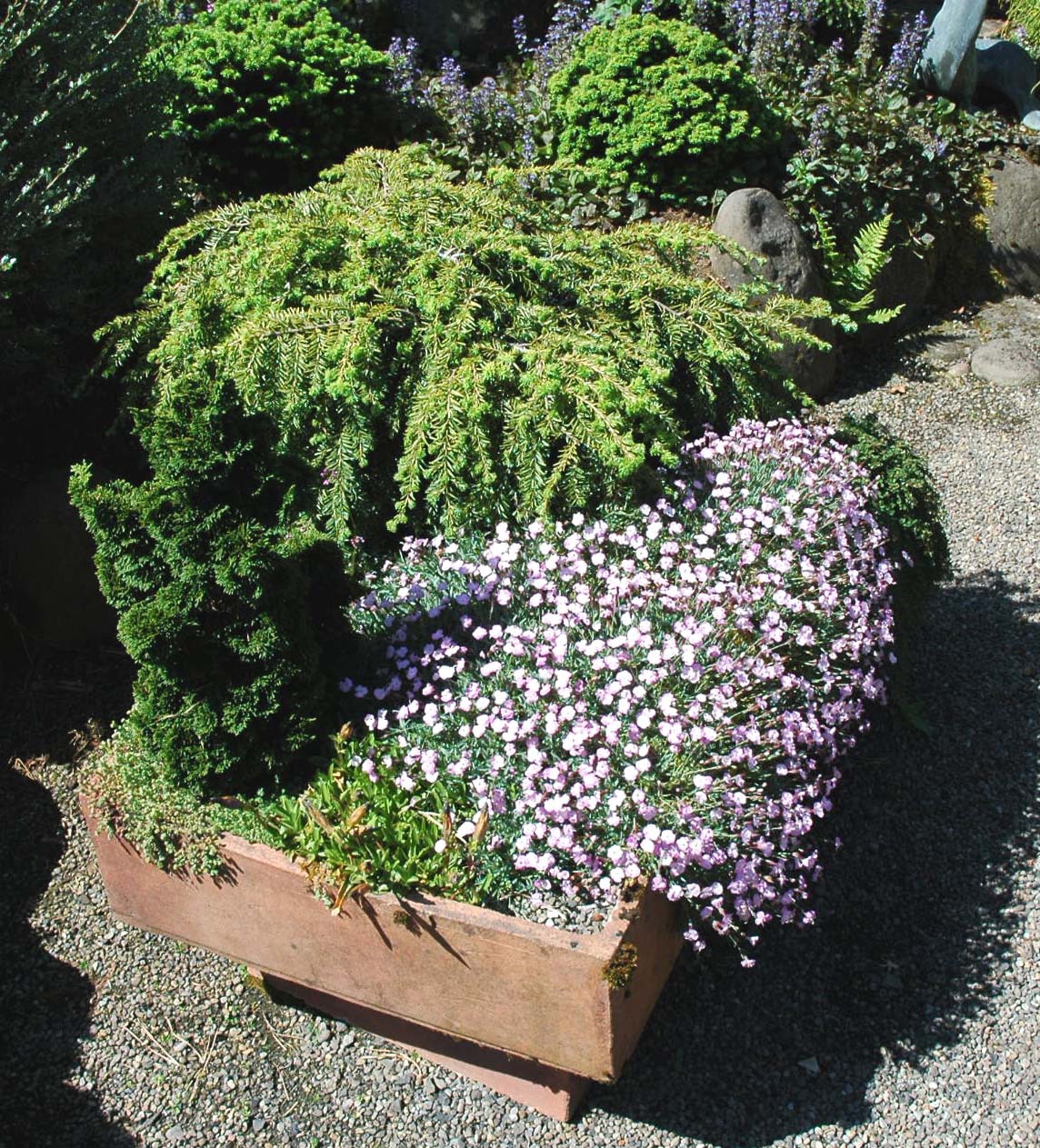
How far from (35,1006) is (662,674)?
197 centimetres

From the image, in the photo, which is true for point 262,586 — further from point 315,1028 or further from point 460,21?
point 460,21

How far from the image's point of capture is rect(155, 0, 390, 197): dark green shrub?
17.7 ft

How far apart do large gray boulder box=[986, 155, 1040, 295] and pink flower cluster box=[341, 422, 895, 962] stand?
11.9 feet

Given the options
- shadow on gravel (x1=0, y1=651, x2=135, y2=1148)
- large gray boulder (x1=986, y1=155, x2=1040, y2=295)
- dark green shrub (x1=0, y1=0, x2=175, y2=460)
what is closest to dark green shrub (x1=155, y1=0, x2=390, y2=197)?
dark green shrub (x1=0, y1=0, x2=175, y2=460)

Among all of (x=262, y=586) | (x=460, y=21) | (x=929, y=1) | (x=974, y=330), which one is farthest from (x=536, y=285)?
(x=929, y=1)

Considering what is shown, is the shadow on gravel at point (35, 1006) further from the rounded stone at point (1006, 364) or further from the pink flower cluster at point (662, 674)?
the rounded stone at point (1006, 364)

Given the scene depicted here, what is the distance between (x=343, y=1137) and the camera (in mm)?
2922

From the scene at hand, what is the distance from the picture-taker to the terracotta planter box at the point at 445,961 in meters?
2.56

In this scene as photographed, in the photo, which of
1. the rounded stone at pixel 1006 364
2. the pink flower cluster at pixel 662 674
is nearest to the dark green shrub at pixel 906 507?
the pink flower cluster at pixel 662 674

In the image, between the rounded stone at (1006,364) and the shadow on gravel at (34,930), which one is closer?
the shadow on gravel at (34,930)

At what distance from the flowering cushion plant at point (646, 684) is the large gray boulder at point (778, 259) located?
1.87 metres

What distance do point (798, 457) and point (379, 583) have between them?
52.8 inches

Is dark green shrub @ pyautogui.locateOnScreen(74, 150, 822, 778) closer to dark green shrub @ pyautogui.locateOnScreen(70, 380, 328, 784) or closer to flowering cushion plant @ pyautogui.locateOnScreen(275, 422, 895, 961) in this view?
dark green shrub @ pyautogui.locateOnScreen(70, 380, 328, 784)

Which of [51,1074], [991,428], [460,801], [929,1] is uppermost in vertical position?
[929,1]
